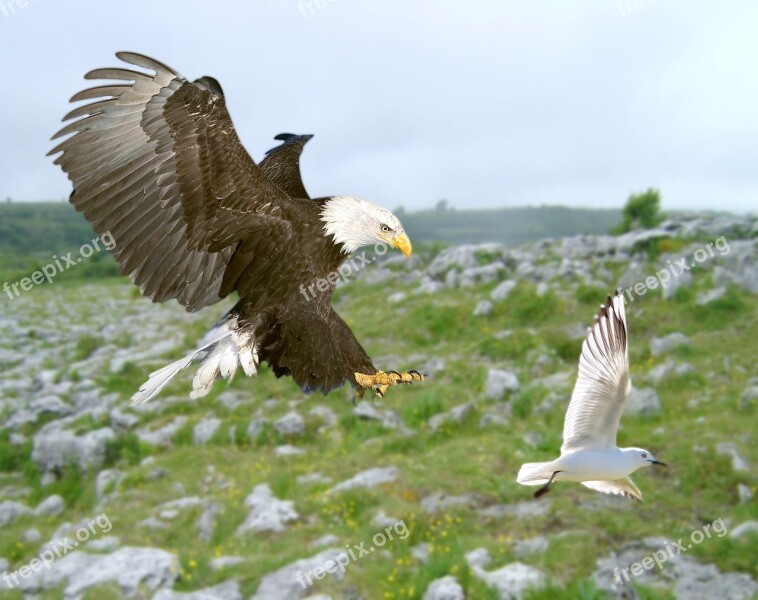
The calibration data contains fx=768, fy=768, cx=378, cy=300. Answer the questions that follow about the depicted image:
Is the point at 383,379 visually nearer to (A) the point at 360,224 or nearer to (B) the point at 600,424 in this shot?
(A) the point at 360,224

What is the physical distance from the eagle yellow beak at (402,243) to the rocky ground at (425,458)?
1064 cm

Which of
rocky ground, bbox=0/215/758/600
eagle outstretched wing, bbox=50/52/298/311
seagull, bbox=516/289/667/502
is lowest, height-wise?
rocky ground, bbox=0/215/758/600

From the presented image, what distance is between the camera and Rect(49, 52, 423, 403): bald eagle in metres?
3.31

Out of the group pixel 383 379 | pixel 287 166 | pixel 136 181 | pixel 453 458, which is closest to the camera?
pixel 383 379

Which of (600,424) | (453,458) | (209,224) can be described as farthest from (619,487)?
(453,458)

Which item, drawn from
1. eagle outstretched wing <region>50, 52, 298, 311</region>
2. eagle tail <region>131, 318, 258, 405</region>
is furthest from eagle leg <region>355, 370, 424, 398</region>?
eagle outstretched wing <region>50, 52, 298, 311</region>

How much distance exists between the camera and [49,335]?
32.2 metres

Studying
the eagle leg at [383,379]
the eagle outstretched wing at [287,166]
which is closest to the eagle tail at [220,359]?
the eagle leg at [383,379]

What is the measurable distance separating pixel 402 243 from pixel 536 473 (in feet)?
6.68

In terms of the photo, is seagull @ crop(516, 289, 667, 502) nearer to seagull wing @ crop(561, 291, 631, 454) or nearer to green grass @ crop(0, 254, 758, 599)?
seagull wing @ crop(561, 291, 631, 454)

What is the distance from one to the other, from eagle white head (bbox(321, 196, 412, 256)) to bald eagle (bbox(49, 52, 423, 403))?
0.6 inches

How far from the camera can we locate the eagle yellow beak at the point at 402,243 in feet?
9.67

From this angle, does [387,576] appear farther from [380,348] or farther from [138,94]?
[138,94]

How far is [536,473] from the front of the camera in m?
4.38
